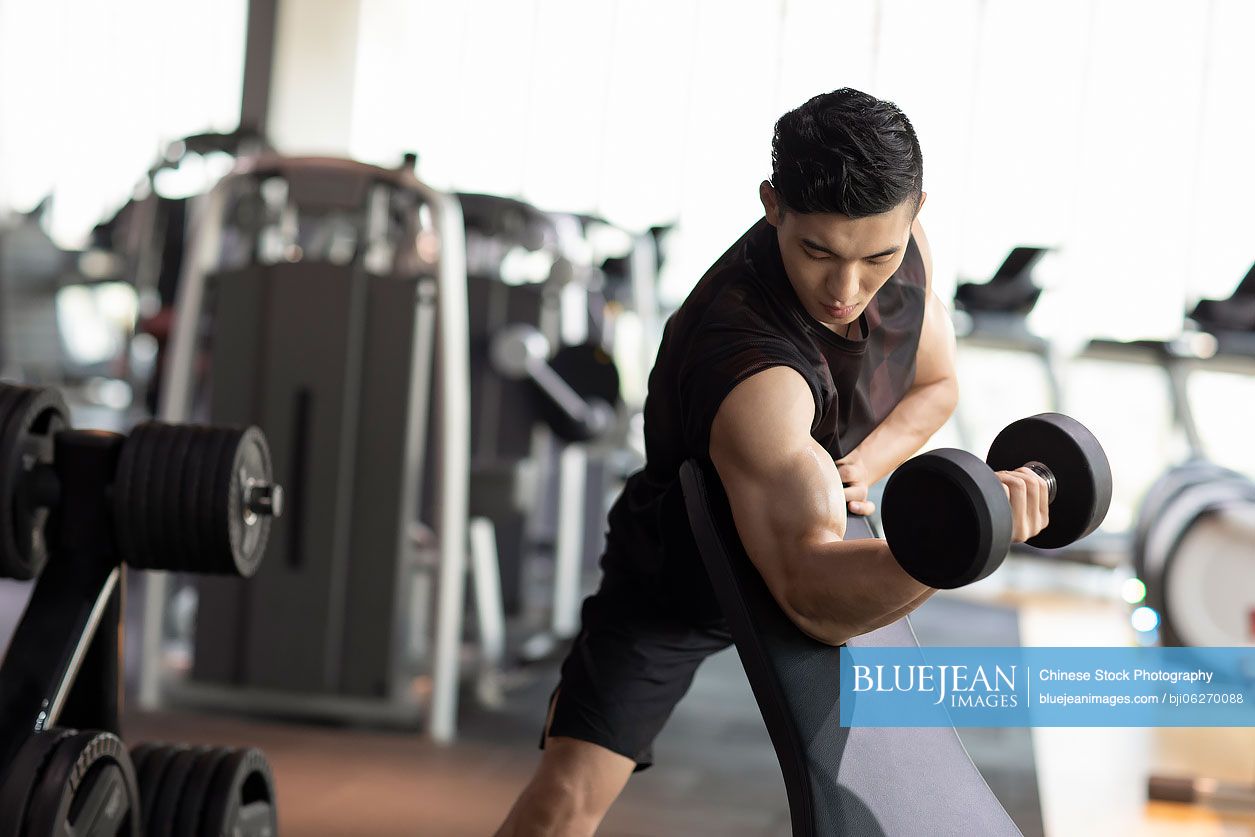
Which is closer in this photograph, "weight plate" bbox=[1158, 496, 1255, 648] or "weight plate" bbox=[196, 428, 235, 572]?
"weight plate" bbox=[196, 428, 235, 572]

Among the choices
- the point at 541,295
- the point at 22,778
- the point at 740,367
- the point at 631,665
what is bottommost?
the point at 22,778

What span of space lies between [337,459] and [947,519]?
2484 mm

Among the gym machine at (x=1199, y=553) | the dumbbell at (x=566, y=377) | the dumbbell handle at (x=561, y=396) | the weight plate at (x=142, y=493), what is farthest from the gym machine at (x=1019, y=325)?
the weight plate at (x=142, y=493)

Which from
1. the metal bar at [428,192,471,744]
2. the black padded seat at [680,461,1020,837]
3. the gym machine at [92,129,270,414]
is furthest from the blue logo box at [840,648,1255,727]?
the gym machine at [92,129,270,414]

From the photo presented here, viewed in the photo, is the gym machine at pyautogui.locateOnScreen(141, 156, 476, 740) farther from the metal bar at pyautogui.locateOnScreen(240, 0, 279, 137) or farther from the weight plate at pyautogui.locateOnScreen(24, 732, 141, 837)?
the metal bar at pyautogui.locateOnScreen(240, 0, 279, 137)

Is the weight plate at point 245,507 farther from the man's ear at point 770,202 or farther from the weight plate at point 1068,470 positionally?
the weight plate at point 1068,470

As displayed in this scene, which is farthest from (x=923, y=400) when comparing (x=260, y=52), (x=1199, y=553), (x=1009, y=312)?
(x=260, y=52)

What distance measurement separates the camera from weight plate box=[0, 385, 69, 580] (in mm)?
1626

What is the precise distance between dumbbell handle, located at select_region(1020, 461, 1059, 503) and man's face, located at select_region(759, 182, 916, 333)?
0.25 m

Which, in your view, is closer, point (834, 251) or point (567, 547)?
point (834, 251)

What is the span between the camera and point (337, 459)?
329 cm

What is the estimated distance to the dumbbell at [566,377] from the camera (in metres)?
3.84

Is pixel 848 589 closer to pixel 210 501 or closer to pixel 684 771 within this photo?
pixel 210 501

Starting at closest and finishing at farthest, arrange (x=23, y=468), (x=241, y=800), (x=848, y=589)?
1. (x=848, y=589)
2. (x=23, y=468)
3. (x=241, y=800)
